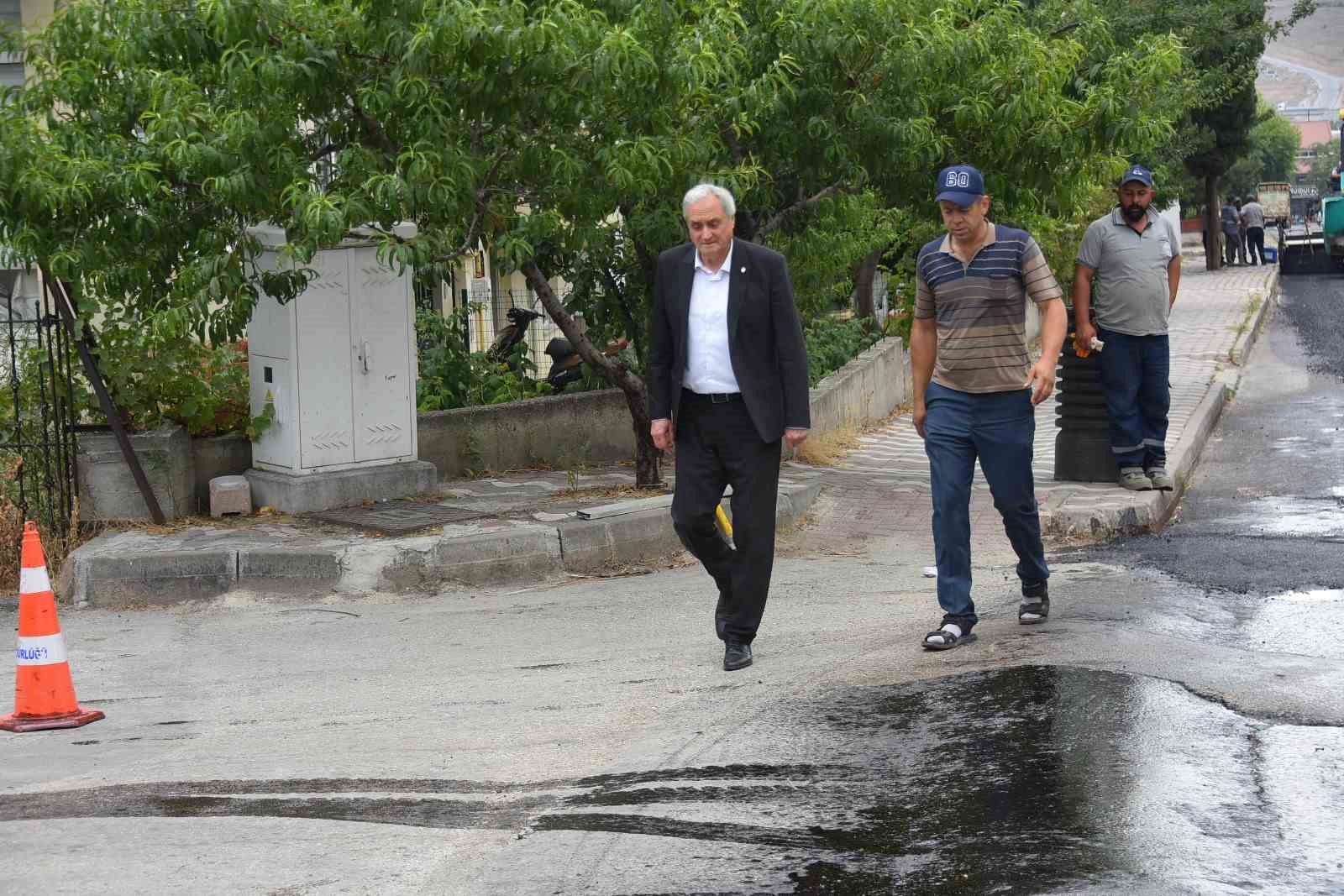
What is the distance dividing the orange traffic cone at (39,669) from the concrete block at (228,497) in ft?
11.0

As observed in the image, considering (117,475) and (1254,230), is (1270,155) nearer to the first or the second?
(1254,230)

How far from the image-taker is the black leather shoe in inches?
261

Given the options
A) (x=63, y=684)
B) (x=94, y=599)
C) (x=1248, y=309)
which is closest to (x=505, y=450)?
(x=94, y=599)

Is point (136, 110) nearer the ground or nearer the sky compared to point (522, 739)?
nearer the sky

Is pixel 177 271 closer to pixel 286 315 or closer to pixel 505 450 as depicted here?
pixel 286 315

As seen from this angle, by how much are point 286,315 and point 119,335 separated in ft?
3.25

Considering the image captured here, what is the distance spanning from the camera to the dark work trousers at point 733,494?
647 centimetres

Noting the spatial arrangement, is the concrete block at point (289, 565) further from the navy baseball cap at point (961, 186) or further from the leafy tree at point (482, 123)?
the navy baseball cap at point (961, 186)

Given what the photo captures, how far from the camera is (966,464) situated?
22.3ft

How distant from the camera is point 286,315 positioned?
970 centimetres

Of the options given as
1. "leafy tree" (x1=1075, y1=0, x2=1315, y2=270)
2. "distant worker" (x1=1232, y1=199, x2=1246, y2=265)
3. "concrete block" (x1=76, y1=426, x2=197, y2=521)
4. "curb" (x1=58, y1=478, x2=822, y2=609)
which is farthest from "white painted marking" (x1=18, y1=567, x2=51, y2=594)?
"distant worker" (x1=1232, y1=199, x2=1246, y2=265)

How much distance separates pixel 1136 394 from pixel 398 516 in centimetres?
444

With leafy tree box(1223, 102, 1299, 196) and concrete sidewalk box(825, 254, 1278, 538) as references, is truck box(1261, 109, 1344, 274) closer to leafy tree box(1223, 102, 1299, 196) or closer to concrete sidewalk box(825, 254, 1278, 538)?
concrete sidewalk box(825, 254, 1278, 538)

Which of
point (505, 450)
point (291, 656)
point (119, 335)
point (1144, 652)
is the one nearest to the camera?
point (1144, 652)
